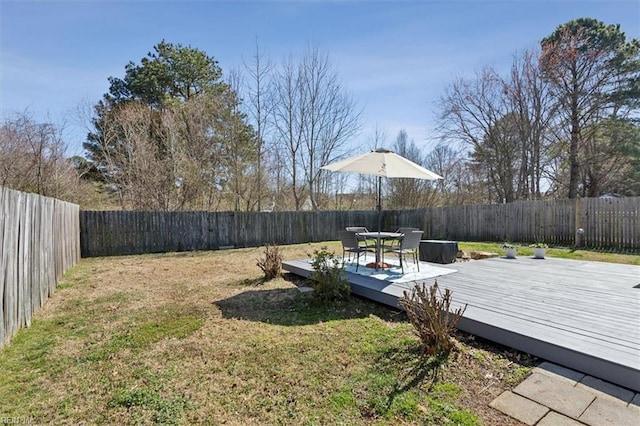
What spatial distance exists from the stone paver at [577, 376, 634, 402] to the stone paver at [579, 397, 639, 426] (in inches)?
2.7

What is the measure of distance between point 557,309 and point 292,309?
282 cm

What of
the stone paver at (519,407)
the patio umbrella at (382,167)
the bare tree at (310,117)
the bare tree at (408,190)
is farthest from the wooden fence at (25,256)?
the bare tree at (408,190)

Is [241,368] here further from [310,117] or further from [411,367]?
[310,117]

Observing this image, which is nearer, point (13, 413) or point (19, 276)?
point (13, 413)

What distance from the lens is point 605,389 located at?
203 centimetres

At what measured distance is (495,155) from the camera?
51.1 feet

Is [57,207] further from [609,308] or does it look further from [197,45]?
[197,45]

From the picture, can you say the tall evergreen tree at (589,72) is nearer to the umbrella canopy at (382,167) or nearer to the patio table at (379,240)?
the umbrella canopy at (382,167)

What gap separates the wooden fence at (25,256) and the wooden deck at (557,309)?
3538 mm

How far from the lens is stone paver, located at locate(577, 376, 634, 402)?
6.39ft

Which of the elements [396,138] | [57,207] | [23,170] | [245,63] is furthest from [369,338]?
[396,138]

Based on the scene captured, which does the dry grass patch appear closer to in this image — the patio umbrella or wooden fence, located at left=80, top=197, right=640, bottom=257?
the patio umbrella

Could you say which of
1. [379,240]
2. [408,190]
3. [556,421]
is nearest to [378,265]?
[379,240]

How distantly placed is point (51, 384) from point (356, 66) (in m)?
13.0
